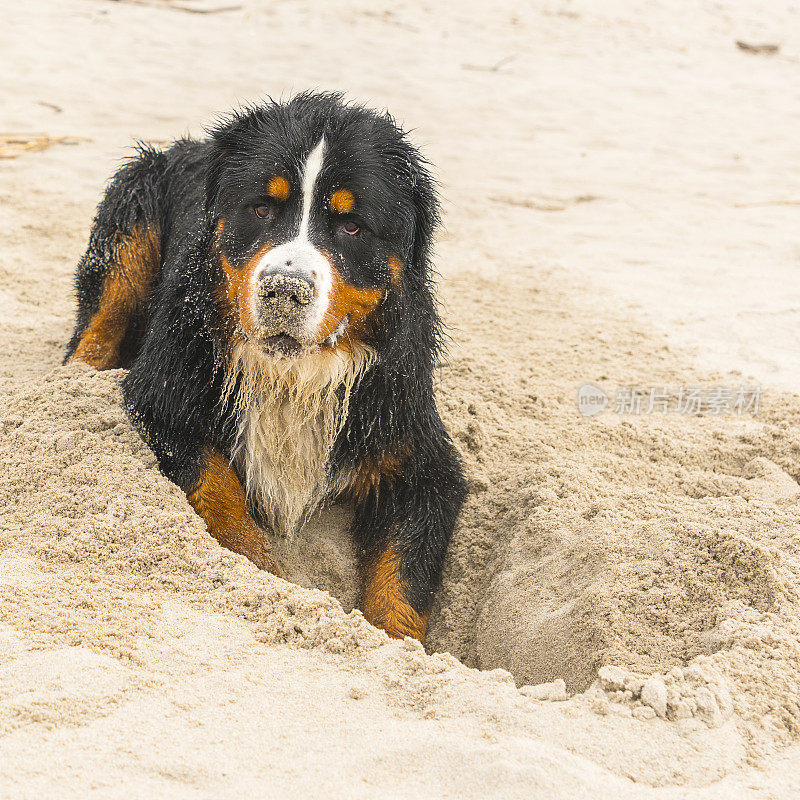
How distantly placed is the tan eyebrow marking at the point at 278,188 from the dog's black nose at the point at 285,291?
0.45m

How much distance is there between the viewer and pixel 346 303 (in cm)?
320

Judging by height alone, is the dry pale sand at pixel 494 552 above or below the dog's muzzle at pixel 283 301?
below

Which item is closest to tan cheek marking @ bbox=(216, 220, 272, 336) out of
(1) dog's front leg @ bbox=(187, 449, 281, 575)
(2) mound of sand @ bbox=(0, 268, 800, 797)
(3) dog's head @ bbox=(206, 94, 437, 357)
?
(3) dog's head @ bbox=(206, 94, 437, 357)

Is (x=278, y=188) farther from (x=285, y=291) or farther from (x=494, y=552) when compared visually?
(x=494, y=552)

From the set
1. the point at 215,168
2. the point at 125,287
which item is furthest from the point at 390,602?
the point at 125,287

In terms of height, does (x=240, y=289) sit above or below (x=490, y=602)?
above

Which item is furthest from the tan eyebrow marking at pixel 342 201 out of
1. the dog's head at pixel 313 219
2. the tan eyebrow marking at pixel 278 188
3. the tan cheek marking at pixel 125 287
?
the tan cheek marking at pixel 125 287

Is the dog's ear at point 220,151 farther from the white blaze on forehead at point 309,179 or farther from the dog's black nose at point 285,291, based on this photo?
the dog's black nose at point 285,291

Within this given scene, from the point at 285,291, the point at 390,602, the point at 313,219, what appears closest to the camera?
the point at 285,291

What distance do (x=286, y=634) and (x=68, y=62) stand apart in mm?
8548

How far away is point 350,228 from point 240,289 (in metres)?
0.45

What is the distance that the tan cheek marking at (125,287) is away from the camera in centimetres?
461

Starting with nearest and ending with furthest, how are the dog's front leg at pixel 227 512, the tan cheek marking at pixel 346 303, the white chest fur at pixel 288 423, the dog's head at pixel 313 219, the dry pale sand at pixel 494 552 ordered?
the dry pale sand at pixel 494 552, the dog's head at pixel 313 219, the tan cheek marking at pixel 346 303, the dog's front leg at pixel 227 512, the white chest fur at pixel 288 423

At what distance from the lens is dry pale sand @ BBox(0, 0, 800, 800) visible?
2.10 m
